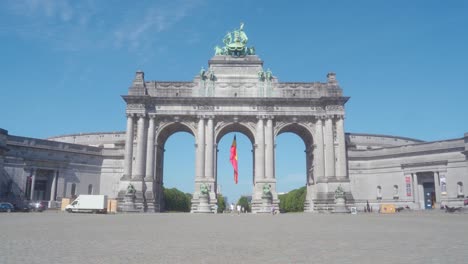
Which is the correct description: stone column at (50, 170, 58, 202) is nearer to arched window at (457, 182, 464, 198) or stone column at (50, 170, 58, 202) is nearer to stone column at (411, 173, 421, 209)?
stone column at (411, 173, 421, 209)

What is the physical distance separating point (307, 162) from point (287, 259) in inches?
2165

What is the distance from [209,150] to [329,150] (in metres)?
16.9

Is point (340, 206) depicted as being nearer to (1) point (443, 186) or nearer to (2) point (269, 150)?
(2) point (269, 150)

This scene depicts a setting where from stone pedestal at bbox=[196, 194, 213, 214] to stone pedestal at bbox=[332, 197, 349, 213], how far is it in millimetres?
16502

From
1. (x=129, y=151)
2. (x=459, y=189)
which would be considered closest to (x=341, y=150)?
(x=459, y=189)

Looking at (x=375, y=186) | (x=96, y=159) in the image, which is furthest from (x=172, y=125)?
(x=375, y=186)

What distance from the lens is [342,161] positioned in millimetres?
57000

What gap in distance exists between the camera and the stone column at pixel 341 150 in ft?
186

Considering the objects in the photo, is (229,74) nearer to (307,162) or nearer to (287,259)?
(307,162)

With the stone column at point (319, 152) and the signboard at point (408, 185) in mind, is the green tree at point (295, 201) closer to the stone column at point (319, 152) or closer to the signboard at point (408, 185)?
the signboard at point (408, 185)

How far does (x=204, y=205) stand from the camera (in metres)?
52.6

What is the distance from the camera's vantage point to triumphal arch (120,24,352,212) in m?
56.6

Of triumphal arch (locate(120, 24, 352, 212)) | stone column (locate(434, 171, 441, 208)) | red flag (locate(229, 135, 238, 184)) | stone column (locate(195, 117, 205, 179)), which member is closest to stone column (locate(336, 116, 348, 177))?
triumphal arch (locate(120, 24, 352, 212))

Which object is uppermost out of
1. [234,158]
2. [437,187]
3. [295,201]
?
[234,158]
